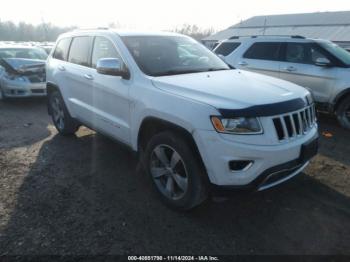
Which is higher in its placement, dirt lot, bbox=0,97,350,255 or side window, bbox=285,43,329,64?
side window, bbox=285,43,329,64

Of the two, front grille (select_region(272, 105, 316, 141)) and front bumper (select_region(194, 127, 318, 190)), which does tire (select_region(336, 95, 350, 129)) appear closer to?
front grille (select_region(272, 105, 316, 141))

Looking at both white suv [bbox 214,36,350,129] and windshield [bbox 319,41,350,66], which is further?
windshield [bbox 319,41,350,66]

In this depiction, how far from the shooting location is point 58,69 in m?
5.15

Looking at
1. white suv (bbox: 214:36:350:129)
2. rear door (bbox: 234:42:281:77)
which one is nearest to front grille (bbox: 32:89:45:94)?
white suv (bbox: 214:36:350:129)

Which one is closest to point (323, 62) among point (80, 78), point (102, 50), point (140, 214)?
point (102, 50)

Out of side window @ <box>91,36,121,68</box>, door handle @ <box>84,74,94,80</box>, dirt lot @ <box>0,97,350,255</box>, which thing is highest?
side window @ <box>91,36,121,68</box>

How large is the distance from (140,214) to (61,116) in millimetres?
3067

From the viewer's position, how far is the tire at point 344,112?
19.6 ft

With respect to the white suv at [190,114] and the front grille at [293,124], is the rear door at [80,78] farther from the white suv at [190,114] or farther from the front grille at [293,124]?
the front grille at [293,124]

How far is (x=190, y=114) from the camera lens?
107 inches

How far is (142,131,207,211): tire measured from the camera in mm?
2832

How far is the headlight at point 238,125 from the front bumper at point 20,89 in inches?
278

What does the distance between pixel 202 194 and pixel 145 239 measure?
2.18 ft

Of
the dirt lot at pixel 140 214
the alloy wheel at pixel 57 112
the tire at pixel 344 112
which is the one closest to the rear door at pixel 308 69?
the tire at pixel 344 112
